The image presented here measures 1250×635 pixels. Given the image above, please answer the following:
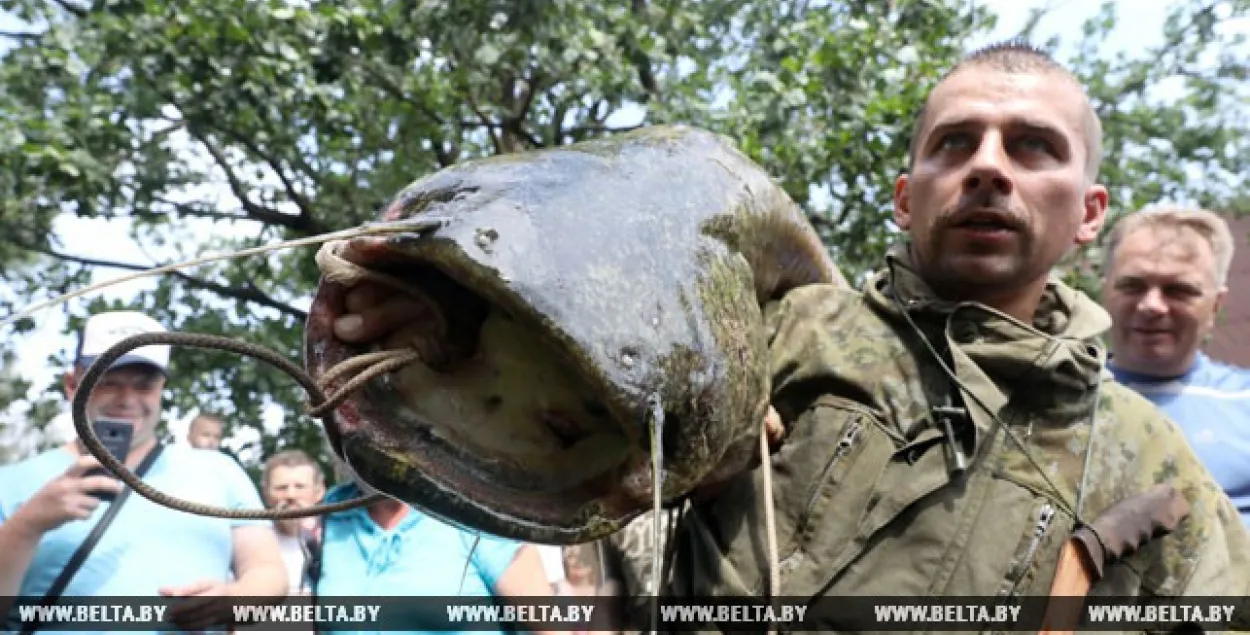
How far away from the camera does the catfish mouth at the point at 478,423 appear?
51.2 inches

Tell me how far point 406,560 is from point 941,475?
83.3 inches

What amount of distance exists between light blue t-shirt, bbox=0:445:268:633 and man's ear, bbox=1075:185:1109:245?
87.7 inches

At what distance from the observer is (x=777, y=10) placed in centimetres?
1040

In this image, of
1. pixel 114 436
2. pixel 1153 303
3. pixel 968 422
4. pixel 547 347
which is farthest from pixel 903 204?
pixel 114 436

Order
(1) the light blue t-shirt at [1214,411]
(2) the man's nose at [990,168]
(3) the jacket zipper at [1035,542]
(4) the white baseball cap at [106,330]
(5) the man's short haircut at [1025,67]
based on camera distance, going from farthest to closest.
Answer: (4) the white baseball cap at [106,330] → (1) the light blue t-shirt at [1214,411] → (5) the man's short haircut at [1025,67] → (2) the man's nose at [990,168] → (3) the jacket zipper at [1035,542]

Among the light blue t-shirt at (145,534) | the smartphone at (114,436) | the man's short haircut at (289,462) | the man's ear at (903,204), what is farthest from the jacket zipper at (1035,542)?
the man's short haircut at (289,462)

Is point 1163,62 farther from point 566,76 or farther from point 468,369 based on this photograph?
point 468,369

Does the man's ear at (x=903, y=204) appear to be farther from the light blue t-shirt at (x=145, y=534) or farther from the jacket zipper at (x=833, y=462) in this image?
the light blue t-shirt at (x=145, y=534)

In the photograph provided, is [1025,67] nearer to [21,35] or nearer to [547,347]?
[547,347]

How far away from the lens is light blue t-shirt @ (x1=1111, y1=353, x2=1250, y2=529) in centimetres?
333

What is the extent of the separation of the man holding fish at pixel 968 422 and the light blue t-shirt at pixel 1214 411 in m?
1.52

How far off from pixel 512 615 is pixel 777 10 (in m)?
7.99

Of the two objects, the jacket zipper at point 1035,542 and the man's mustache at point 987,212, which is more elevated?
the man's mustache at point 987,212

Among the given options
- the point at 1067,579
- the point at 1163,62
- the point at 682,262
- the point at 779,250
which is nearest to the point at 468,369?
the point at 682,262
